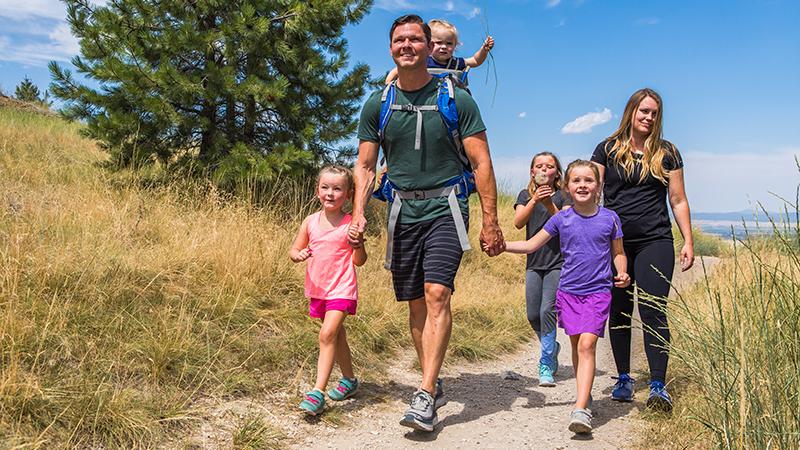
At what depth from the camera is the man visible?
3.65 meters

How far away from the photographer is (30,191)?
7.18m

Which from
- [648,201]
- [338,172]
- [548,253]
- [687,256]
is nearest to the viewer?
[338,172]

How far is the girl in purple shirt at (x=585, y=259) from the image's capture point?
389cm

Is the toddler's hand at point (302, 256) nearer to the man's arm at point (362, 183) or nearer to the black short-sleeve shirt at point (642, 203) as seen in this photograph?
the man's arm at point (362, 183)

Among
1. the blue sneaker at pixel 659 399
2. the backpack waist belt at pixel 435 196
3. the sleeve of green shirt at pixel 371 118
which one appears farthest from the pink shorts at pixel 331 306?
the blue sneaker at pixel 659 399

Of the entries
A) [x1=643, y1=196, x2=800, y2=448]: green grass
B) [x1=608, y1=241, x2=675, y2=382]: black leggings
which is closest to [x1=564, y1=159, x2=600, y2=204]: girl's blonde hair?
[x1=608, y1=241, x2=675, y2=382]: black leggings

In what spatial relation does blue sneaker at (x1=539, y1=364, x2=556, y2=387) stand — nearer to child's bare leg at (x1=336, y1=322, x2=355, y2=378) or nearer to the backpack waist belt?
child's bare leg at (x1=336, y1=322, x2=355, y2=378)

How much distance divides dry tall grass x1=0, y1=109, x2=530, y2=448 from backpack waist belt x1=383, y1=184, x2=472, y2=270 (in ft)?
4.06

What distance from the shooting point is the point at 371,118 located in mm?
3846

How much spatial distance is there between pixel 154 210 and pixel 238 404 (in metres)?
3.83

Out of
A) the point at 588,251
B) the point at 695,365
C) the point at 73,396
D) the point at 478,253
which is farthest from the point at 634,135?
the point at 478,253

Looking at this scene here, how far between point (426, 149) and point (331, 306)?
1.14 meters

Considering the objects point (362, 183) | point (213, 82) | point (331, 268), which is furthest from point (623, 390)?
point (213, 82)

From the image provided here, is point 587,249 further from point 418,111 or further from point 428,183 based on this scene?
point 418,111
